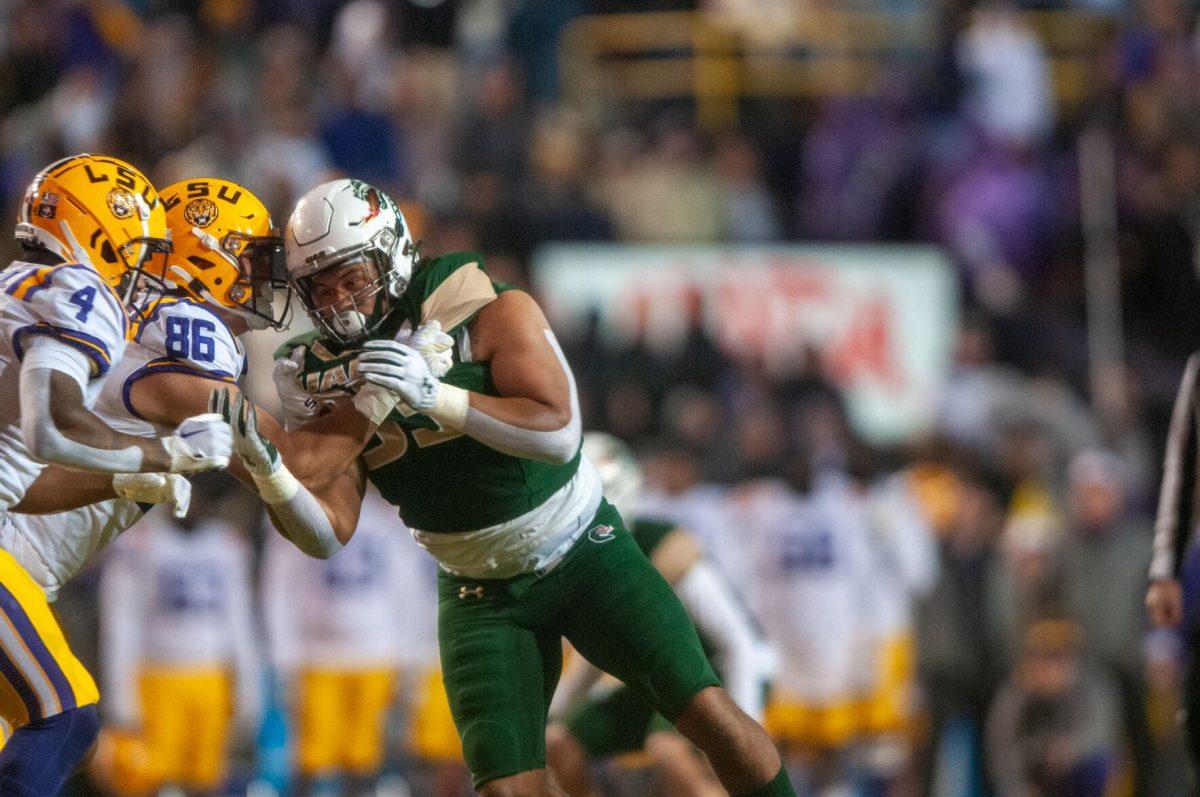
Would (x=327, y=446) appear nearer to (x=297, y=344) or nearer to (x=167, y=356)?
(x=297, y=344)

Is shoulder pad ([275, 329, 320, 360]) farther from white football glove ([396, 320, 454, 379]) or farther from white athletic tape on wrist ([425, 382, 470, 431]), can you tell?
white athletic tape on wrist ([425, 382, 470, 431])

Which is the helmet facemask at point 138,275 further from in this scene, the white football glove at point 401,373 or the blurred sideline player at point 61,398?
the white football glove at point 401,373

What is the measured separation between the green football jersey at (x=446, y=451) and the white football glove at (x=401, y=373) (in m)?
0.30

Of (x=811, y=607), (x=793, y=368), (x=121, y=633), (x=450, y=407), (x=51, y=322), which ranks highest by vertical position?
(x=51, y=322)

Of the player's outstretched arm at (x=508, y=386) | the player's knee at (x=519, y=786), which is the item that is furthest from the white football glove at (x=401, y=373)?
the player's knee at (x=519, y=786)

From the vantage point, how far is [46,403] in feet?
13.4

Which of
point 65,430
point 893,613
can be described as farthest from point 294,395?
point 893,613

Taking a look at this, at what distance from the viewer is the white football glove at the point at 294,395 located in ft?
15.6

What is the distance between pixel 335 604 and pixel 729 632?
3.56m

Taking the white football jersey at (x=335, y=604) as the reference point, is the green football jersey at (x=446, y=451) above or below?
above

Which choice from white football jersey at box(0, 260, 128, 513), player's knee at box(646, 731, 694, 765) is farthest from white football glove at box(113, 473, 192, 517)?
player's knee at box(646, 731, 694, 765)

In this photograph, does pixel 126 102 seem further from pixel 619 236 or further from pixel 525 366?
pixel 525 366

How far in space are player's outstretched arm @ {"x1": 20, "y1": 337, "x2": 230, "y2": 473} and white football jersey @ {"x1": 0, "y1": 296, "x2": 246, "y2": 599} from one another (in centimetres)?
22

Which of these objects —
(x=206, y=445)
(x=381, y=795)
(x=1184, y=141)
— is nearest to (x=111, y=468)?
(x=206, y=445)
